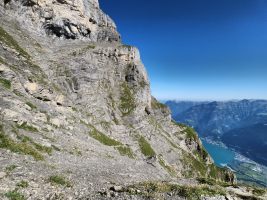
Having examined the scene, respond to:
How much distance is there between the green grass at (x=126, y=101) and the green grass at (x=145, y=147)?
1115 centimetres

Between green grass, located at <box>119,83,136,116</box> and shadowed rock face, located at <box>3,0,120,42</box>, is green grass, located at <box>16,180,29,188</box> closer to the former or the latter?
green grass, located at <box>119,83,136,116</box>

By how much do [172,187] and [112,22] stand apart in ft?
399

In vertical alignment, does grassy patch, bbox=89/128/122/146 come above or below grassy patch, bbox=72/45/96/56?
below

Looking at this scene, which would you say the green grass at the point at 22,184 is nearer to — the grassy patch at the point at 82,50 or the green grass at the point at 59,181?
the green grass at the point at 59,181

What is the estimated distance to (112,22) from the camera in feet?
454

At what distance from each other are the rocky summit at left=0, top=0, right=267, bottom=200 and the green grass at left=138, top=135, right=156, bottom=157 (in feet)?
1.67

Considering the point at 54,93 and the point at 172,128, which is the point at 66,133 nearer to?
the point at 54,93

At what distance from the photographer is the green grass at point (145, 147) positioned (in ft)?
309

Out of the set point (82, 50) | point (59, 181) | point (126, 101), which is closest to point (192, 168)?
point (126, 101)

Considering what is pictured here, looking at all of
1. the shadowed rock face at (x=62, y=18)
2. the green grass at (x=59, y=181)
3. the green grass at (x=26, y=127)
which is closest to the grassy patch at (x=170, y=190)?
the green grass at (x=59, y=181)

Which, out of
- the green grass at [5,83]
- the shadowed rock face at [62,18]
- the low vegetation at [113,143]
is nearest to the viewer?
the green grass at [5,83]

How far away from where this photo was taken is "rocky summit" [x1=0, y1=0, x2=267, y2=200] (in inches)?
1022

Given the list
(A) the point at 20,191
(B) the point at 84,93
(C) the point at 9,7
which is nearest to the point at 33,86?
(B) the point at 84,93

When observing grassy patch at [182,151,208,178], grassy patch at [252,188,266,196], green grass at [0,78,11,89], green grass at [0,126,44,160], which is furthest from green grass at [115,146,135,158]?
green grass at [0,126,44,160]
